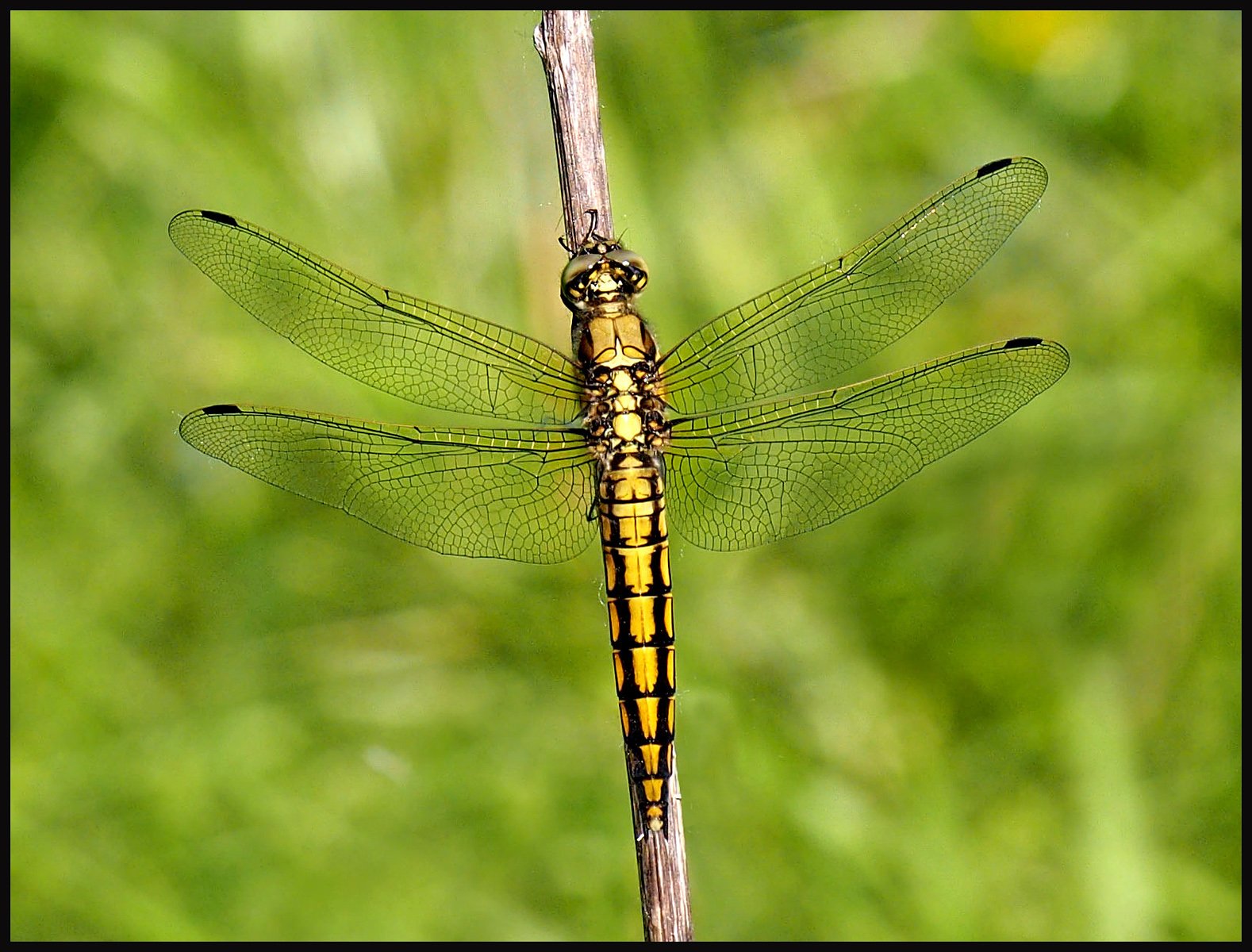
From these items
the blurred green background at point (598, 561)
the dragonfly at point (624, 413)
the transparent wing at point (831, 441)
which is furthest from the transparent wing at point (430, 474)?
the blurred green background at point (598, 561)

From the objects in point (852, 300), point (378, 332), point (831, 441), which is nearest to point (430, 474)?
point (378, 332)

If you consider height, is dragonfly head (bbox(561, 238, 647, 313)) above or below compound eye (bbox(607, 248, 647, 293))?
below

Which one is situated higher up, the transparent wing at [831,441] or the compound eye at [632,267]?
the compound eye at [632,267]

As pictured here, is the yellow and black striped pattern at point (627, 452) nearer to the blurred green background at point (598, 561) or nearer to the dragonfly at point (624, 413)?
the dragonfly at point (624, 413)

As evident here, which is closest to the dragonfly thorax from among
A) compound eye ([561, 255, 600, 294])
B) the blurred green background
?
compound eye ([561, 255, 600, 294])

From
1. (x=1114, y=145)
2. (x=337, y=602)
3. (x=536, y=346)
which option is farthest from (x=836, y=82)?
(x=337, y=602)

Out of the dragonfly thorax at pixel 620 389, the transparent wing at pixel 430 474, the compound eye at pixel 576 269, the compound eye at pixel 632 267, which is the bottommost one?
the transparent wing at pixel 430 474

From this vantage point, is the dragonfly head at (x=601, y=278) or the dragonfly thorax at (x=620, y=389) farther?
the dragonfly thorax at (x=620, y=389)

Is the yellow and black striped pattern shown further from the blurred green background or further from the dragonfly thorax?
the blurred green background
